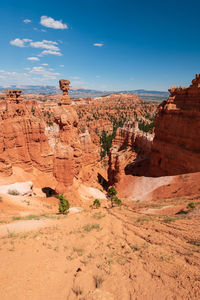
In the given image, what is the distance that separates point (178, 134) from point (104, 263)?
72.3 ft

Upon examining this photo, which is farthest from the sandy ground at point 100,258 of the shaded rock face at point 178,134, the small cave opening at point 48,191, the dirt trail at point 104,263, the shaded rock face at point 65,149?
the shaded rock face at point 178,134

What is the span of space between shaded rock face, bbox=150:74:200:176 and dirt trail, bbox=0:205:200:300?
14724mm

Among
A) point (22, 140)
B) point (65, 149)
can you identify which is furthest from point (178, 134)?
point (22, 140)

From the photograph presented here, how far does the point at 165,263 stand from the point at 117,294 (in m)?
2.22

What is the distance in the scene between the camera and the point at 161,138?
2762 cm

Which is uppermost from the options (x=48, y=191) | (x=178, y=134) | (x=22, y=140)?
(x=178, y=134)

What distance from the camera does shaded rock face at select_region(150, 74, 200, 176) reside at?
21578 mm

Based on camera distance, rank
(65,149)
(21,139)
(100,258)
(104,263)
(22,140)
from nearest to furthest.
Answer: (104,263) < (100,258) < (65,149) < (21,139) < (22,140)

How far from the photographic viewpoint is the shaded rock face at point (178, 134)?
2158cm

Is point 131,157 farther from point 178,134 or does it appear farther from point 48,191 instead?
point 48,191

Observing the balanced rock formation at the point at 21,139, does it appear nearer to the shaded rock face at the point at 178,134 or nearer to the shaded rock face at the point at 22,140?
the shaded rock face at the point at 22,140

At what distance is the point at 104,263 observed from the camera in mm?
6398

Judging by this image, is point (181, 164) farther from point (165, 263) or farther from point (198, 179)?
point (165, 263)

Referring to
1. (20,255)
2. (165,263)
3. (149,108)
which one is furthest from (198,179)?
(149,108)
